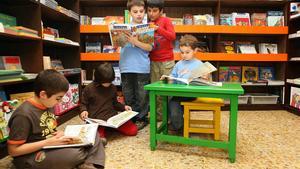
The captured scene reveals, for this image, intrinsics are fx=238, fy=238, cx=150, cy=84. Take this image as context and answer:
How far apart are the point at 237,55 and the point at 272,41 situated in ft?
2.53

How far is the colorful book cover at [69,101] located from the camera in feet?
7.80

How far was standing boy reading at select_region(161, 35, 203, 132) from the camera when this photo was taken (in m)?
1.86

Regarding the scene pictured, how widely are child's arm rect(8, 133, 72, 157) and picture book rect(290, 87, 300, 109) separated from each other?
8.76 ft

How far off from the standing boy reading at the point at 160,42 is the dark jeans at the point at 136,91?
0.20 m

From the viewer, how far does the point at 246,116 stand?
2711mm

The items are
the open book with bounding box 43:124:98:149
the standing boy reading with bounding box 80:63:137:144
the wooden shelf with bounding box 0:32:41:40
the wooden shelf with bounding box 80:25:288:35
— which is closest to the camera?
the open book with bounding box 43:124:98:149

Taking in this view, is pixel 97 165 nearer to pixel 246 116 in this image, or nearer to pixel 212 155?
pixel 212 155

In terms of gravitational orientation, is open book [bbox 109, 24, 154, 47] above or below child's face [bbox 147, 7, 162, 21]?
below

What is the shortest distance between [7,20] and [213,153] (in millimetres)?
1844

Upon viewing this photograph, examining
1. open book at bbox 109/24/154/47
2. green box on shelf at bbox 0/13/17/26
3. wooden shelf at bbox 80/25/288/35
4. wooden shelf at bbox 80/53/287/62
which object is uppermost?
wooden shelf at bbox 80/25/288/35

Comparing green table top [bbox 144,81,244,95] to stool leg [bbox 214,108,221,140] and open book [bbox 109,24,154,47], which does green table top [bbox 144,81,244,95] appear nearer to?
stool leg [bbox 214,108,221,140]

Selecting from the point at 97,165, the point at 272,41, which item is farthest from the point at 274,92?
the point at 97,165

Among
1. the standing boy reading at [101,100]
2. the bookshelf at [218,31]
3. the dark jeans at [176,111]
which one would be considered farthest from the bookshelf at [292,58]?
the standing boy reading at [101,100]

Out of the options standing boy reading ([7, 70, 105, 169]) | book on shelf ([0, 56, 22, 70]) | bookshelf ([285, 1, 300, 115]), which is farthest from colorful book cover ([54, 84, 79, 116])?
bookshelf ([285, 1, 300, 115])
